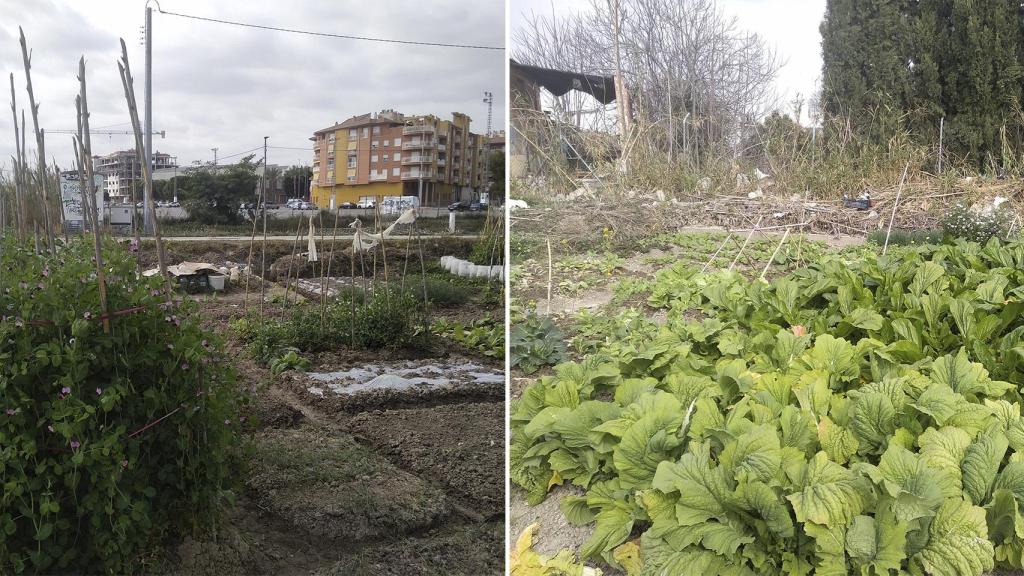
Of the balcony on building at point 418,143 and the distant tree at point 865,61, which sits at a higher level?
the distant tree at point 865,61

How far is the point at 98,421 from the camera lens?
1.42 metres

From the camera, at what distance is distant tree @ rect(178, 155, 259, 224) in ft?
7.72

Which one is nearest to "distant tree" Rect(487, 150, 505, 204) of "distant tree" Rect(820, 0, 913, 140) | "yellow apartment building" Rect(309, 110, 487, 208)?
"yellow apartment building" Rect(309, 110, 487, 208)

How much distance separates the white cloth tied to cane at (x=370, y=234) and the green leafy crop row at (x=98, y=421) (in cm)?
137

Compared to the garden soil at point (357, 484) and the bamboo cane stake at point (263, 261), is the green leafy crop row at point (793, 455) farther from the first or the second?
the bamboo cane stake at point (263, 261)

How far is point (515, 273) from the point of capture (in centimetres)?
388

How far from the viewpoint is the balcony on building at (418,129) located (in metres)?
2.64

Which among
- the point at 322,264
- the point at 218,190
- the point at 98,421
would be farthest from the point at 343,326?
the point at 98,421

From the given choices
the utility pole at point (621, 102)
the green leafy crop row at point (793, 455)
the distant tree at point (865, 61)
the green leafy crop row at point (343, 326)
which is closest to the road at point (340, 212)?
the green leafy crop row at point (343, 326)

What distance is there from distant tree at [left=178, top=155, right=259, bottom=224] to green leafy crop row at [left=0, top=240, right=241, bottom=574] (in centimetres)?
82

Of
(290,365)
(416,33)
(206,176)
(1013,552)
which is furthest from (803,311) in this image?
(206,176)

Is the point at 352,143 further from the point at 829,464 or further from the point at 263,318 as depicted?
the point at 829,464

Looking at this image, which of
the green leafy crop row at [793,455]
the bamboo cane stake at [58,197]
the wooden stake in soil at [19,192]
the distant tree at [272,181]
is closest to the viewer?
the green leafy crop row at [793,455]

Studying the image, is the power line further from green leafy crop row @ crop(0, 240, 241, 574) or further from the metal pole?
green leafy crop row @ crop(0, 240, 241, 574)
